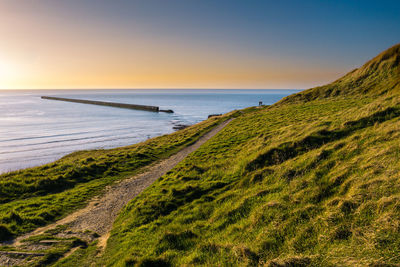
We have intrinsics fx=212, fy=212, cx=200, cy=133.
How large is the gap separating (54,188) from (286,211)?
18.9m

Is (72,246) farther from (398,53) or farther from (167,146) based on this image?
(398,53)

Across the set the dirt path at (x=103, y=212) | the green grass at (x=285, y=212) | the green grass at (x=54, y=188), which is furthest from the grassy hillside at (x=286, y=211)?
the green grass at (x=54, y=188)

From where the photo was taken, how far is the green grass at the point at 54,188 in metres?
12.3

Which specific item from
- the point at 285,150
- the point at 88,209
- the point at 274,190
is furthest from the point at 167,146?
the point at 274,190

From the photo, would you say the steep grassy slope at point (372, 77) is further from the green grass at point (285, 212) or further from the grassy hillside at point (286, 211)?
the green grass at point (285, 212)

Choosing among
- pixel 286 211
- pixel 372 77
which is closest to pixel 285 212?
pixel 286 211

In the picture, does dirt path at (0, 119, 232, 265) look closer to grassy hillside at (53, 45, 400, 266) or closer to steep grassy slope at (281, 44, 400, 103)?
grassy hillside at (53, 45, 400, 266)

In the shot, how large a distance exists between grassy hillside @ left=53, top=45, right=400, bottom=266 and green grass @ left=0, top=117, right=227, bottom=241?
4.97 m

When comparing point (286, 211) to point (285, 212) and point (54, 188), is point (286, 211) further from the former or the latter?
point (54, 188)

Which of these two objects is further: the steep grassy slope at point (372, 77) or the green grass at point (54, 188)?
the steep grassy slope at point (372, 77)

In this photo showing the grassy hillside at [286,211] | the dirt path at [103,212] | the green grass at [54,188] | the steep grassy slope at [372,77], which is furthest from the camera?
the steep grassy slope at [372,77]

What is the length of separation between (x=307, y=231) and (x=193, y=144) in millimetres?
25168

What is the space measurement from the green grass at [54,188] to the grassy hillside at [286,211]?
16.3 ft

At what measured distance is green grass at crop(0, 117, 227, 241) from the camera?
40.5ft
